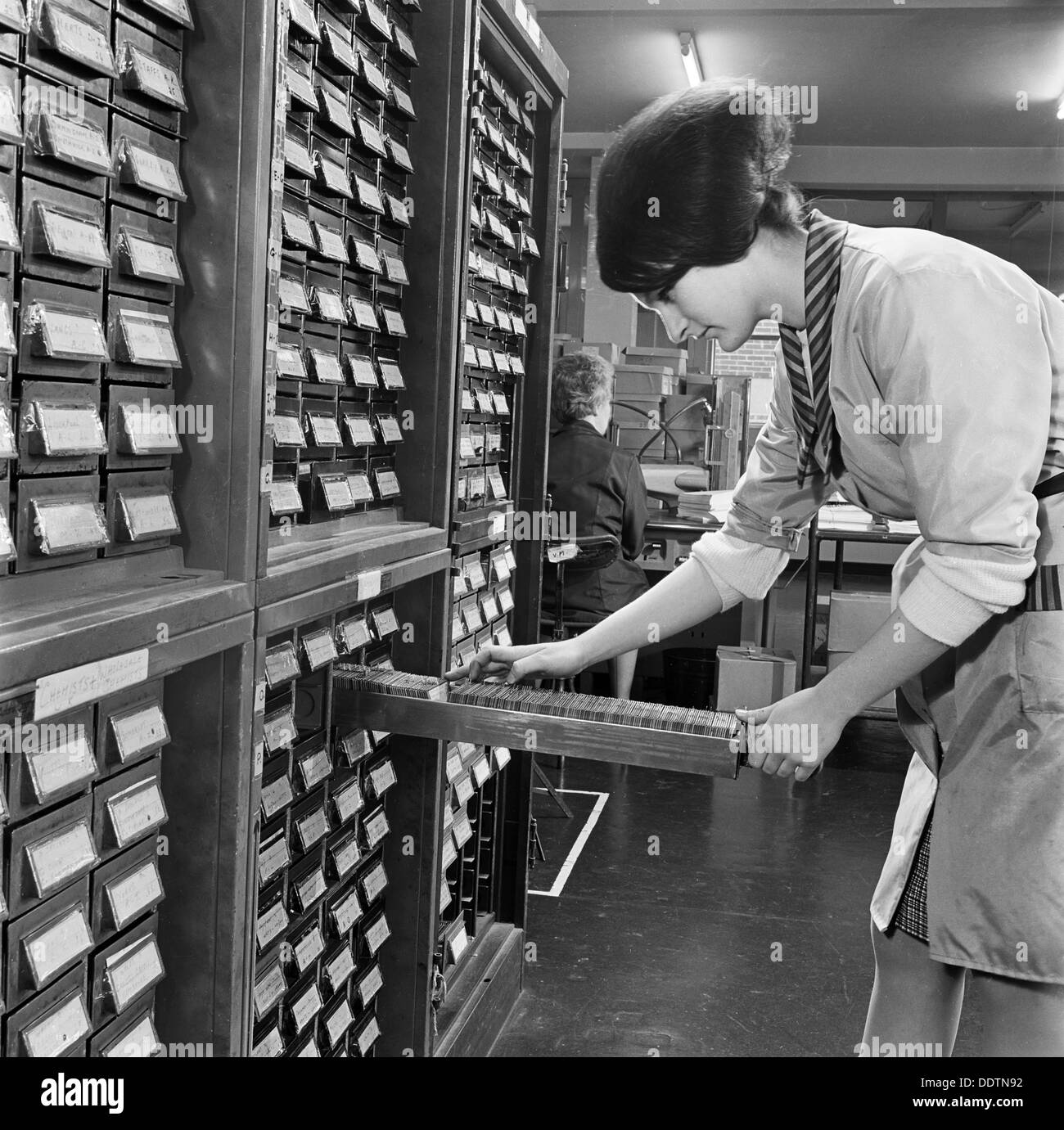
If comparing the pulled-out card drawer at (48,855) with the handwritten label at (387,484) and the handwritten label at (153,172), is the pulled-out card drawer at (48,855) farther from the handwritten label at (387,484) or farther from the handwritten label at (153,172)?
the handwritten label at (387,484)

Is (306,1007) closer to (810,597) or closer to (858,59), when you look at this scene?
(810,597)

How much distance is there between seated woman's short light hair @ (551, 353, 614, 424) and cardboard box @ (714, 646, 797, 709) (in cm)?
120

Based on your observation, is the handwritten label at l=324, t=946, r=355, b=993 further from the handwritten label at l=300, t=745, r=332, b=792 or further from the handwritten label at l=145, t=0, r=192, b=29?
the handwritten label at l=145, t=0, r=192, b=29

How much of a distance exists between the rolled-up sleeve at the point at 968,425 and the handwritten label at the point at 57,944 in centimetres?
91

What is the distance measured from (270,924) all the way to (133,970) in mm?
347

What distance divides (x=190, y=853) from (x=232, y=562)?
31 cm

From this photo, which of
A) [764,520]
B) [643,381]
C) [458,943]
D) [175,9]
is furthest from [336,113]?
[643,381]

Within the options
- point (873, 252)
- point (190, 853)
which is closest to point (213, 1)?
point (873, 252)

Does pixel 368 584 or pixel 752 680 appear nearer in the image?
pixel 368 584

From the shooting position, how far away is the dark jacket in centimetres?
485

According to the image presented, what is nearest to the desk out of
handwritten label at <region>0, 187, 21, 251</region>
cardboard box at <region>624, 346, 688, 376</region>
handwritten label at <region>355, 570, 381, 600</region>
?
cardboard box at <region>624, 346, 688, 376</region>

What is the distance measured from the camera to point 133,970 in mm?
1195

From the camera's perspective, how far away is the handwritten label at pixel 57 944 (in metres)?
1.04

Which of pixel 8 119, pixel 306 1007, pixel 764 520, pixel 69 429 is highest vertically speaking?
pixel 8 119
